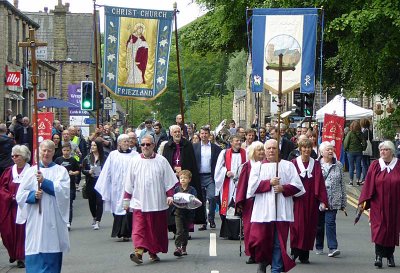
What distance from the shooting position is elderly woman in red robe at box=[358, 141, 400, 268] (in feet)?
44.7

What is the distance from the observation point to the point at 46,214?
35.2 feet

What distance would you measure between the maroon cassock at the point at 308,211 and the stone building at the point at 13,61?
28.6 m

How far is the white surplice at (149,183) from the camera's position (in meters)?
13.8

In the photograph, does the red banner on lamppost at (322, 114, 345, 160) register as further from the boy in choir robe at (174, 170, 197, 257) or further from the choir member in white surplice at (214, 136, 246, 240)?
the boy in choir robe at (174, 170, 197, 257)

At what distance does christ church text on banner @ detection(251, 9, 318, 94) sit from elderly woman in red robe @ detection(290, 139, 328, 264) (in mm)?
7750

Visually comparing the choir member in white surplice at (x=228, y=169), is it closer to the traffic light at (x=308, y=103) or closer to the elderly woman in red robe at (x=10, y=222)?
the elderly woman in red robe at (x=10, y=222)

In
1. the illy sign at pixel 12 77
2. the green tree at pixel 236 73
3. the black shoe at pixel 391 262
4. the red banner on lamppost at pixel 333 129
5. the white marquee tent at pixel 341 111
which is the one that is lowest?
the black shoe at pixel 391 262

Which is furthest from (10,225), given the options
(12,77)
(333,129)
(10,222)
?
(12,77)

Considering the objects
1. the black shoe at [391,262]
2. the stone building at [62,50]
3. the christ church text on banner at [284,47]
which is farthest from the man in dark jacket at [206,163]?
the stone building at [62,50]

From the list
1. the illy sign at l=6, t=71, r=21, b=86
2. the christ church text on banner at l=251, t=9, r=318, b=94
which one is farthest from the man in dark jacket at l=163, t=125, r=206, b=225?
the illy sign at l=6, t=71, r=21, b=86

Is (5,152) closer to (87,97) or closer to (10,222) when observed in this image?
(10,222)

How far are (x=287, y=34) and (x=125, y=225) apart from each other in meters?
7.16

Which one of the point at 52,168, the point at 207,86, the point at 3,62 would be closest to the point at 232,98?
the point at 207,86

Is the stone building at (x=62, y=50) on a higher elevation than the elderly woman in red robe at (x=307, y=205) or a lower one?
higher
